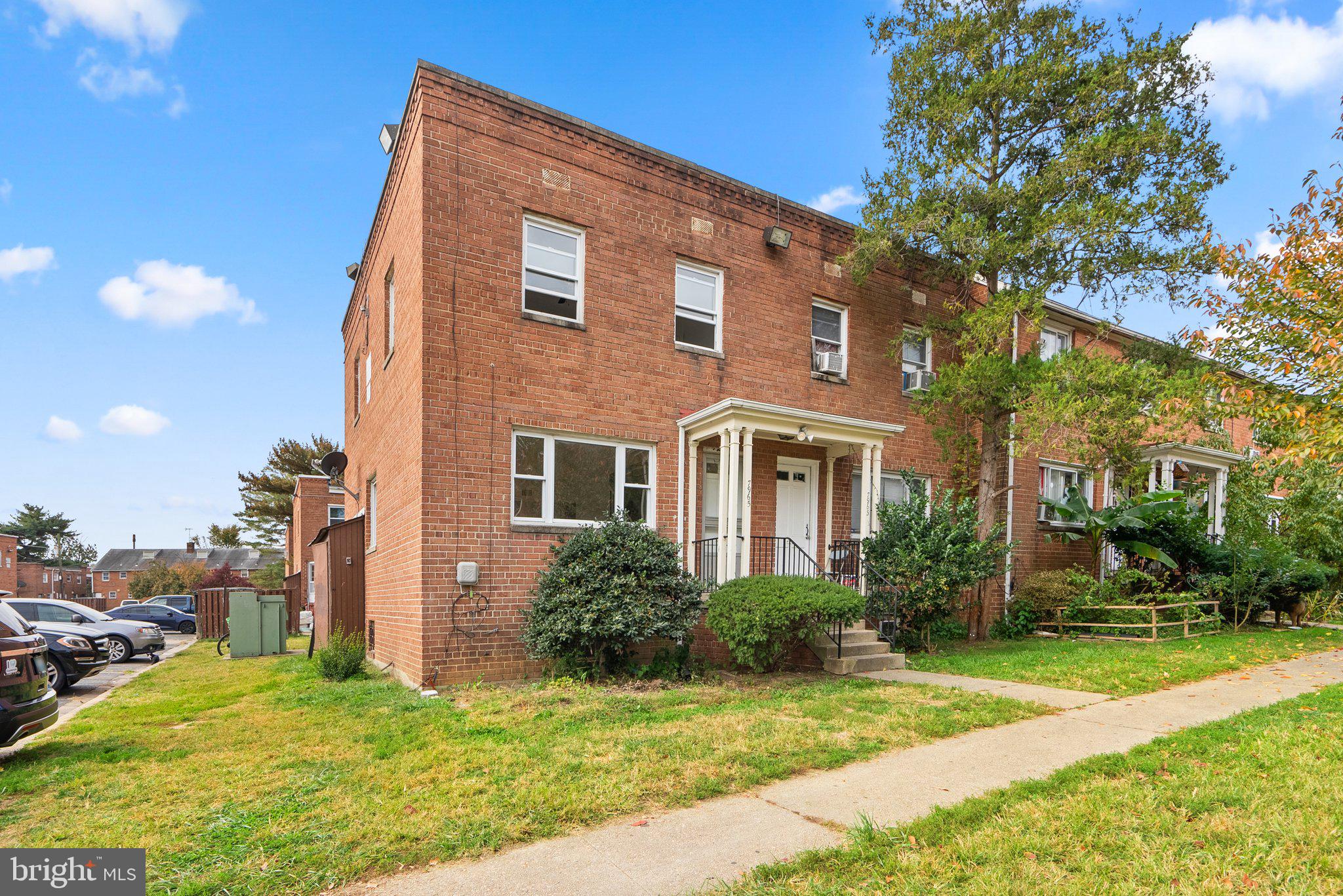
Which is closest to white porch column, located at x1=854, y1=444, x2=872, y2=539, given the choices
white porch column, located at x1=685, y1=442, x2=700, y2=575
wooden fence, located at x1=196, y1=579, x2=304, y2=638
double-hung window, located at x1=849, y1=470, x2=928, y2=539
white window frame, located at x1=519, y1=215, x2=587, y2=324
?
double-hung window, located at x1=849, y1=470, x2=928, y2=539

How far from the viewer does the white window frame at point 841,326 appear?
44.2ft

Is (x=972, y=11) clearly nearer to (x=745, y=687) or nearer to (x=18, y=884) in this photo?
(x=745, y=687)

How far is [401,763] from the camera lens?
5719 mm

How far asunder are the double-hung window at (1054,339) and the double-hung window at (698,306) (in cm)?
980

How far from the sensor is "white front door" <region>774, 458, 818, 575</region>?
41.0 feet

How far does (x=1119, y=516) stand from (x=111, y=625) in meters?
21.6

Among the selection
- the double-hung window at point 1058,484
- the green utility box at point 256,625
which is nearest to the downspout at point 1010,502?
the double-hung window at point 1058,484

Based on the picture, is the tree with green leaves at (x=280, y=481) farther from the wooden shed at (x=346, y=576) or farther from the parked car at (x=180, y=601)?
the wooden shed at (x=346, y=576)

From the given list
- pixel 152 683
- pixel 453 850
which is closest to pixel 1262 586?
pixel 453 850

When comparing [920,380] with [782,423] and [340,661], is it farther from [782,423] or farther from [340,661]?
[340,661]

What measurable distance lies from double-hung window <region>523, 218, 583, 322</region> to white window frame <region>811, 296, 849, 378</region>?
462 centimetres

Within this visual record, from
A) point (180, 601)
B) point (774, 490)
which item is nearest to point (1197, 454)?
point (774, 490)

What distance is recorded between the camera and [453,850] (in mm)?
4043

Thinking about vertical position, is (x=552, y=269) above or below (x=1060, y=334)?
below
